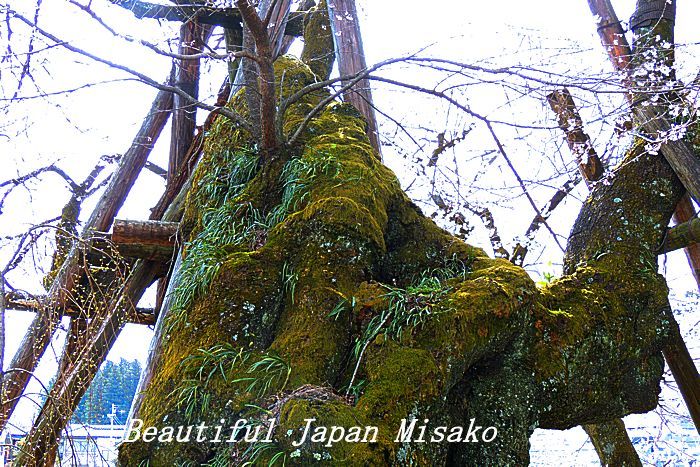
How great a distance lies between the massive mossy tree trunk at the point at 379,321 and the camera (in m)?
2.43

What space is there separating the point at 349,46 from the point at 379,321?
284 cm

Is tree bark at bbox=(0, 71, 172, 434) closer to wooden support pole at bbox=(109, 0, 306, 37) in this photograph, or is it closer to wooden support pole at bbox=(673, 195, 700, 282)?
wooden support pole at bbox=(109, 0, 306, 37)

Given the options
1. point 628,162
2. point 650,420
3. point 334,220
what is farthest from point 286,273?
point 650,420

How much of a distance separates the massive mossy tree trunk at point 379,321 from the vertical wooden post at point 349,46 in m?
0.97

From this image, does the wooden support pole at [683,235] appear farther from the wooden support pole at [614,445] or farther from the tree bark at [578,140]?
the wooden support pole at [614,445]

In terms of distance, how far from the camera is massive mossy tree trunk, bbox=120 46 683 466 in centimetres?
243

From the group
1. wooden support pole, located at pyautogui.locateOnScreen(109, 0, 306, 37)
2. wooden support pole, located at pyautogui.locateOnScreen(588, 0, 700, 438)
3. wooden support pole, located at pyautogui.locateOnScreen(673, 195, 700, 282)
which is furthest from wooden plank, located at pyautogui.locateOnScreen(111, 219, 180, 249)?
wooden support pole, located at pyautogui.locateOnScreen(673, 195, 700, 282)

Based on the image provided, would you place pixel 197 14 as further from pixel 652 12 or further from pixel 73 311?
pixel 652 12

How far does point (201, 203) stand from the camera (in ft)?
12.5

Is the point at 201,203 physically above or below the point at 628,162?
below

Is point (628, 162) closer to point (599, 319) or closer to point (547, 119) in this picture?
point (547, 119)

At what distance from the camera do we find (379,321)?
Result: 2.65 meters

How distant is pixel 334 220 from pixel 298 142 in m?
0.97

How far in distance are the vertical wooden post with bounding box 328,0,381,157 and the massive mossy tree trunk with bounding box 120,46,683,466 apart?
975 mm
